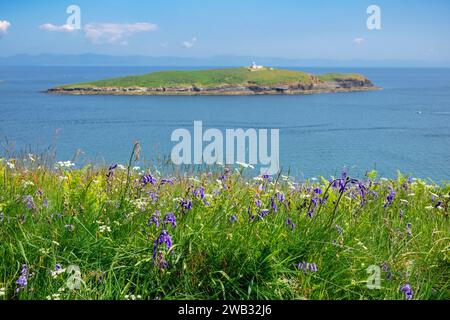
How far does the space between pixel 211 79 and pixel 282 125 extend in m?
81.1

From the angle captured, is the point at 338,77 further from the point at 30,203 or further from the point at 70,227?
the point at 70,227

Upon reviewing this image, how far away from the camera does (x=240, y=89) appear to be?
150m

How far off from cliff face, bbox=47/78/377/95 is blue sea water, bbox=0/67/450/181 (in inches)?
426

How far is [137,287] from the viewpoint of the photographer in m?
3.66

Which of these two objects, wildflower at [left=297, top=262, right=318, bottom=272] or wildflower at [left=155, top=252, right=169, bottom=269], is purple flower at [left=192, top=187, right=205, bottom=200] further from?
wildflower at [left=297, top=262, right=318, bottom=272]

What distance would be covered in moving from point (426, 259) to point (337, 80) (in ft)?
546

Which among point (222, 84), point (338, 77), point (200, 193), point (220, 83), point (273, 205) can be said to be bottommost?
A: point (273, 205)

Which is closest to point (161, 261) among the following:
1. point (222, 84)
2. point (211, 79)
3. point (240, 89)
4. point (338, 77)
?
point (240, 89)

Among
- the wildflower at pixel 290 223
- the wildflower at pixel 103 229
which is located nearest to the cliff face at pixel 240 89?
the wildflower at pixel 103 229

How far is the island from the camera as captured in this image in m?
142

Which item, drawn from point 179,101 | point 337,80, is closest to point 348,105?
point 179,101

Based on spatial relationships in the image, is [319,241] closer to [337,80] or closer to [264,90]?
[264,90]

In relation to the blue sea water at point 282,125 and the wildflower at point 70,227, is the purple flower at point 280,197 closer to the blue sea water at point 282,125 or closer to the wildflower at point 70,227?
the wildflower at point 70,227

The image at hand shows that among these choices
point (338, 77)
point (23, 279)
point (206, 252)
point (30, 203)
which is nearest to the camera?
point (23, 279)
